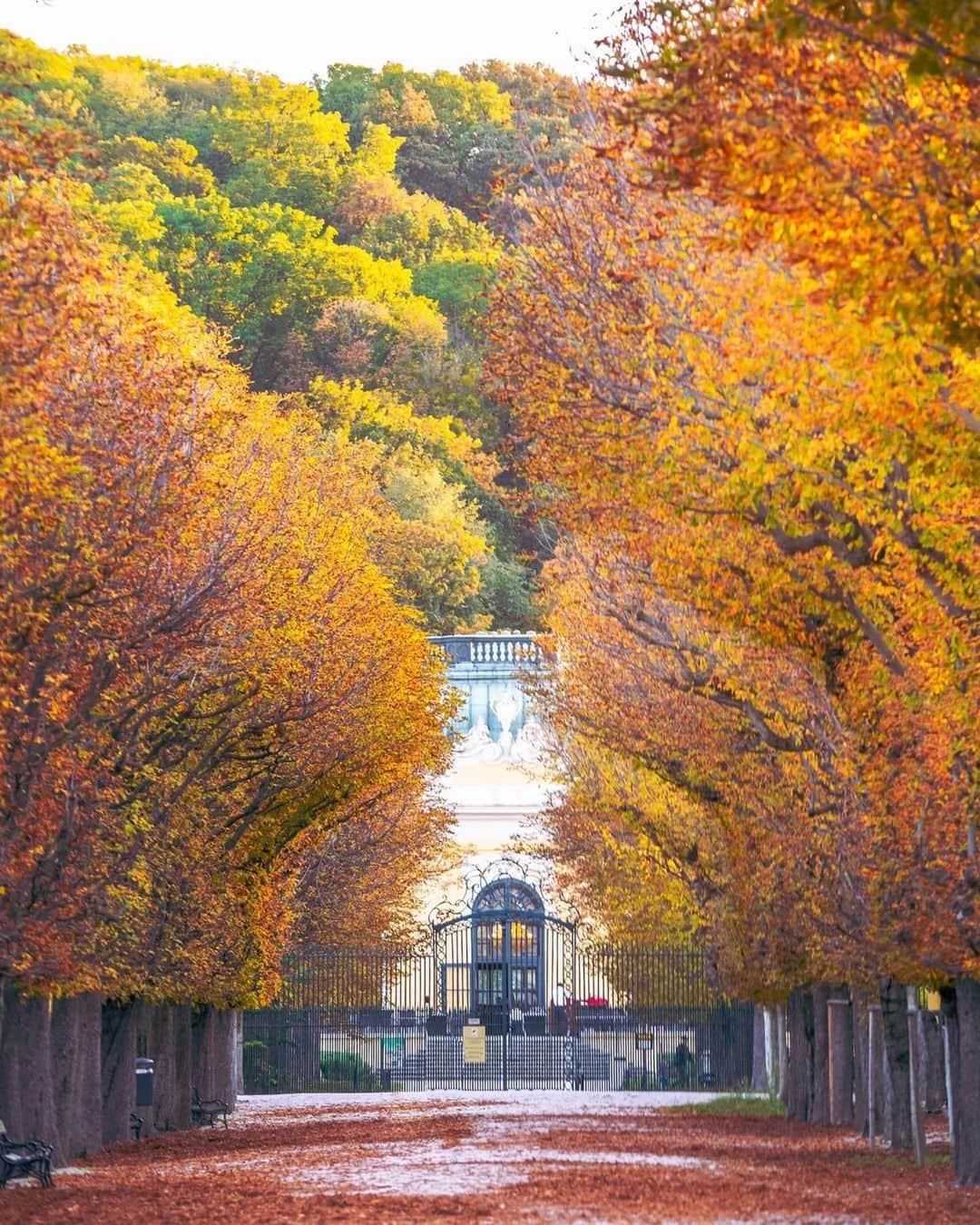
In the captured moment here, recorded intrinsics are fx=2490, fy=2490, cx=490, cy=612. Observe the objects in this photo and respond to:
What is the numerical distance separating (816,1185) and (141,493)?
33.2 ft

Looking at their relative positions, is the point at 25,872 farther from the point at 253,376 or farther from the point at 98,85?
the point at 98,85

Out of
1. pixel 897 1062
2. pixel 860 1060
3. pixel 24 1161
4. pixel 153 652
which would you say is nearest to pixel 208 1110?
pixel 860 1060

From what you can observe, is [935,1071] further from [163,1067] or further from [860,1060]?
[163,1067]

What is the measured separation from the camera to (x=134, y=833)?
102 ft

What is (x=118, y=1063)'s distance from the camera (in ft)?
119

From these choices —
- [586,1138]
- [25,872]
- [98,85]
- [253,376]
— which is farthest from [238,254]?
[25,872]

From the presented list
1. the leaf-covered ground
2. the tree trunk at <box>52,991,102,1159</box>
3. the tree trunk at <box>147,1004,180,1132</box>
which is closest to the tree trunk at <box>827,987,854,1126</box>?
the leaf-covered ground

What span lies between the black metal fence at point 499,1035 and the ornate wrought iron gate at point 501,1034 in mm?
39

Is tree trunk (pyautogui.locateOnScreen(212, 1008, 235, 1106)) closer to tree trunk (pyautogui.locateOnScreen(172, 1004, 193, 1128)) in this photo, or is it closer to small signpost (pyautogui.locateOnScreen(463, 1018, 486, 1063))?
tree trunk (pyautogui.locateOnScreen(172, 1004, 193, 1128))

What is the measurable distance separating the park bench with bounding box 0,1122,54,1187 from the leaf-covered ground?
0.24 meters

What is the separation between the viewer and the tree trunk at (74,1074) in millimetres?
31703

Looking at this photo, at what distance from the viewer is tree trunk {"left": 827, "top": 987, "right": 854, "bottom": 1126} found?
38.2 meters

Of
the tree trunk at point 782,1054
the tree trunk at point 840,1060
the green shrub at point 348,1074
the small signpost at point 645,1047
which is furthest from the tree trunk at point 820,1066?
the green shrub at point 348,1074

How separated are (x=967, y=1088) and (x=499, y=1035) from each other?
35965 millimetres
